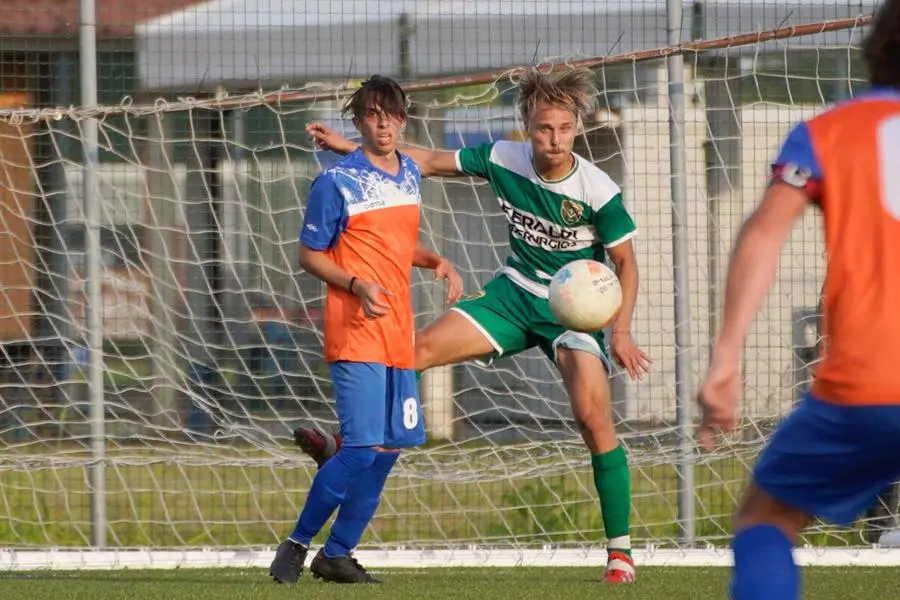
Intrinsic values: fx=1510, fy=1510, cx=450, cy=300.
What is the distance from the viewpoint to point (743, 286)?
231cm

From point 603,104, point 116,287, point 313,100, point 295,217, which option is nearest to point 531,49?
point 603,104

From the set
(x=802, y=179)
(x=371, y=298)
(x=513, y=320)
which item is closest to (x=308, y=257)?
(x=371, y=298)

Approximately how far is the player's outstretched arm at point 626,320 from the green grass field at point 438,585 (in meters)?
0.77

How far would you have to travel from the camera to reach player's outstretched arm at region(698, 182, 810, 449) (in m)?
2.28

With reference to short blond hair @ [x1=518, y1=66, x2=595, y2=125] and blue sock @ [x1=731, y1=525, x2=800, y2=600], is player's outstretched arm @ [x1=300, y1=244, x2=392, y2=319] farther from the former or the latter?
blue sock @ [x1=731, y1=525, x2=800, y2=600]

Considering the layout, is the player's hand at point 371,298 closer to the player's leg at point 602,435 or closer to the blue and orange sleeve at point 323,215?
the blue and orange sleeve at point 323,215

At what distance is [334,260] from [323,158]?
116 inches

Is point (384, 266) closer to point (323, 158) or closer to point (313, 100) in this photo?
point (313, 100)

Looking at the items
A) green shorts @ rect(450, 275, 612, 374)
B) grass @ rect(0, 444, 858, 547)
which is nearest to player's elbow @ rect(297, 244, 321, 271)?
green shorts @ rect(450, 275, 612, 374)

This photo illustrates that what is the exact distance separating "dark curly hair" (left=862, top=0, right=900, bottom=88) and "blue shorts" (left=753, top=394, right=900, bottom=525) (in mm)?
527

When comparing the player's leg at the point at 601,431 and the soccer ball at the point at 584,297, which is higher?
the soccer ball at the point at 584,297

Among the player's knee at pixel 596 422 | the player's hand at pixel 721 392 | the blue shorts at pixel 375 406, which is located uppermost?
the player's hand at pixel 721 392

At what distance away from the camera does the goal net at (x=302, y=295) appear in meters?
7.11

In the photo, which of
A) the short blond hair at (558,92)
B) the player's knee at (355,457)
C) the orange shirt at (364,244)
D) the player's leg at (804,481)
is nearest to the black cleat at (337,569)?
the player's knee at (355,457)
